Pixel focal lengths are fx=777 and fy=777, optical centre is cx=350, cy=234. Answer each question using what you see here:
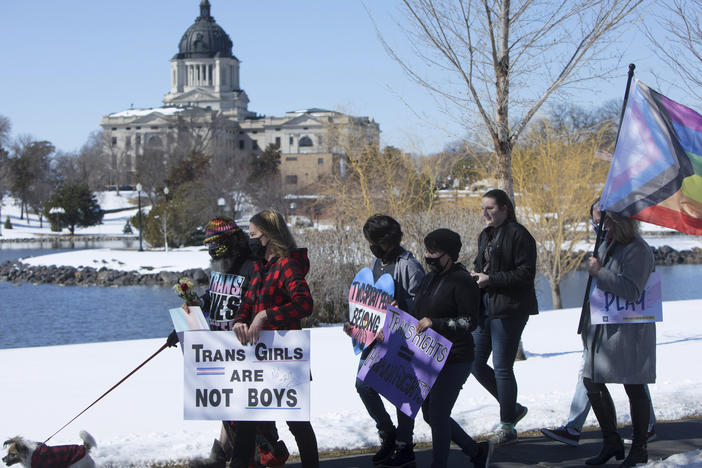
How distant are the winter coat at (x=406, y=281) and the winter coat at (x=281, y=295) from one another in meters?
0.67

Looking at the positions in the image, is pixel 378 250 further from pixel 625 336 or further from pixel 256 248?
pixel 625 336

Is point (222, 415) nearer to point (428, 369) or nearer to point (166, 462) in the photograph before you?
point (166, 462)

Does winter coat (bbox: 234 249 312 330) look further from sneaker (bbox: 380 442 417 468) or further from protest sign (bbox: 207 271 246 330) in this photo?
sneaker (bbox: 380 442 417 468)

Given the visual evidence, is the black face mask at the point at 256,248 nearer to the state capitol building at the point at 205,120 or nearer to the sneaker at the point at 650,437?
the sneaker at the point at 650,437

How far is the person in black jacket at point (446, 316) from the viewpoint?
4598 millimetres

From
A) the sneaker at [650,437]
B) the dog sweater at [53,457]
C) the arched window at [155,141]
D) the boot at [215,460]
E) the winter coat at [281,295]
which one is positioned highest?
the arched window at [155,141]

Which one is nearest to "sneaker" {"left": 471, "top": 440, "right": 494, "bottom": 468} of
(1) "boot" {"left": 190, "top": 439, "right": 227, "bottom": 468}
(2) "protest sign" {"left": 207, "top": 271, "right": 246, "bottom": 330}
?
(1) "boot" {"left": 190, "top": 439, "right": 227, "bottom": 468}

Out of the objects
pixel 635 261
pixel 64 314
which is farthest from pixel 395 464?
pixel 64 314

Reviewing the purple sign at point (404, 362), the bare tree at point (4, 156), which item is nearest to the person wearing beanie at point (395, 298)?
the purple sign at point (404, 362)

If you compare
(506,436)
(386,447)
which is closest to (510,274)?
(506,436)

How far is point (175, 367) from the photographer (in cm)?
875

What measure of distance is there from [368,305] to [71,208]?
6506cm

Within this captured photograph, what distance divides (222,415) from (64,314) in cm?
2177

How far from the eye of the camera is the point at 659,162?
17.6 ft
